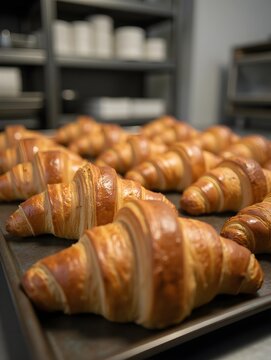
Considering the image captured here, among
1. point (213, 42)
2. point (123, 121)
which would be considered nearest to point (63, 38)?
point (123, 121)

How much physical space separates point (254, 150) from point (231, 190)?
414 mm

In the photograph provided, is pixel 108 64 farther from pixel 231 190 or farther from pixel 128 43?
pixel 231 190

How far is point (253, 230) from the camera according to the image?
0.55m

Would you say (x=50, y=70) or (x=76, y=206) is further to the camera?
(x=50, y=70)

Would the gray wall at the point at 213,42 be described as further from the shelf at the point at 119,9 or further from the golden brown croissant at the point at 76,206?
the golden brown croissant at the point at 76,206

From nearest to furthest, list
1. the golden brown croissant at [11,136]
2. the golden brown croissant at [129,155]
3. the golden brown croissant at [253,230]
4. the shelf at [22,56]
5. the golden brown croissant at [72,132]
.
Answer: the golden brown croissant at [253,230]
the golden brown croissant at [129,155]
the golden brown croissant at [11,136]
the golden brown croissant at [72,132]
the shelf at [22,56]

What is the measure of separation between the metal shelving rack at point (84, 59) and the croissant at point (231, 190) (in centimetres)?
146

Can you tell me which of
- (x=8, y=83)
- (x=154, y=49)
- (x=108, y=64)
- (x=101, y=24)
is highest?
(x=101, y=24)

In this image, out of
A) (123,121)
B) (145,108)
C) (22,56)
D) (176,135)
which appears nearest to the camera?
(176,135)

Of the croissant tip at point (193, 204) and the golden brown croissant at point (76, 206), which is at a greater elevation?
the golden brown croissant at point (76, 206)

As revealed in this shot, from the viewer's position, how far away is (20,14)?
2207mm

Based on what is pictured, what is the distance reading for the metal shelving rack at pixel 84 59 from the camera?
1.86 metres

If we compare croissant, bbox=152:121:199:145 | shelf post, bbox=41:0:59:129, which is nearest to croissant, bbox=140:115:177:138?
croissant, bbox=152:121:199:145

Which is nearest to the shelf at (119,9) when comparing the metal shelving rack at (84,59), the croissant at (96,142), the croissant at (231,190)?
the metal shelving rack at (84,59)
